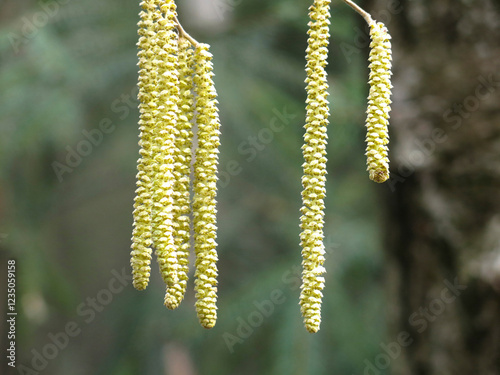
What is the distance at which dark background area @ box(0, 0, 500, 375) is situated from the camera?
6.23ft

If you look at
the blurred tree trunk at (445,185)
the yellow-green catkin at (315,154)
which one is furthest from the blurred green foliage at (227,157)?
the yellow-green catkin at (315,154)

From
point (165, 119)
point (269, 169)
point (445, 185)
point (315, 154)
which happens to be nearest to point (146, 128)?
point (165, 119)

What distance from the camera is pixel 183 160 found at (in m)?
1.02

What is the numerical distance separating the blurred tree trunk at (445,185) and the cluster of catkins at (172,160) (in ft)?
3.38

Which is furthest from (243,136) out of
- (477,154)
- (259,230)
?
(477,154)

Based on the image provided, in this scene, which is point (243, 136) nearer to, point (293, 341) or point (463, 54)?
point (293, 341)

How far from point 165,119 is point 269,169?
248 centimetres

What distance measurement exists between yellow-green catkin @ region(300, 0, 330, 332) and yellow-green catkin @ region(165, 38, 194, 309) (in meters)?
0.18

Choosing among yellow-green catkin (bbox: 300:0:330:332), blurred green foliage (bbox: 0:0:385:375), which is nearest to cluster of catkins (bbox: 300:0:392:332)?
yellow-green catkin (bbox: 300:0:330:332)

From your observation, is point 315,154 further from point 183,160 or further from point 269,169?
point 269,169

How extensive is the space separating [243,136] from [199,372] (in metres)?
1.37

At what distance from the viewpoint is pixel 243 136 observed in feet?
10.8

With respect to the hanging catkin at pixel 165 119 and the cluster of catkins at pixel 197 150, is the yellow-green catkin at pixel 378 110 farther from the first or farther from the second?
the hanging catkin at pixel 165 119
